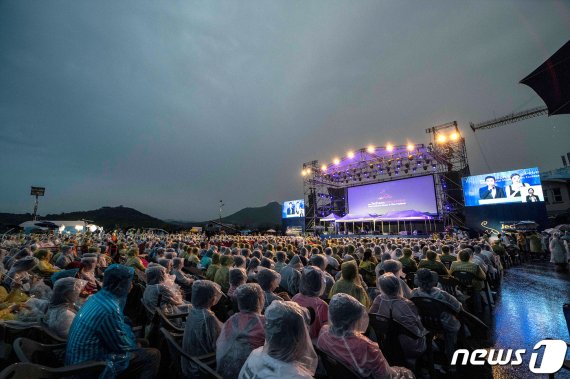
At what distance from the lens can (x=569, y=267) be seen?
34.4ft

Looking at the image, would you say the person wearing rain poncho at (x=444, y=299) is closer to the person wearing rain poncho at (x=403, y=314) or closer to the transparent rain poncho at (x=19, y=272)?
the person wearing rain poncho at (x=403, y=314)

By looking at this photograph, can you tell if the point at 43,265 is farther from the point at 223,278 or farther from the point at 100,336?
the point at 100,336

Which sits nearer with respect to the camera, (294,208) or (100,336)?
(100,336)

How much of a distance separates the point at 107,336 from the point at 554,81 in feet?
23.3

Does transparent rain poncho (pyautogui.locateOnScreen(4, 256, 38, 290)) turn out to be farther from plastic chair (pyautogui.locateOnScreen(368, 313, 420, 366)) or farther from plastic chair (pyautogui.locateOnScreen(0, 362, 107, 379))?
plastic chair (pyautogui.locateOnScreen(368, 313, 420, 366))

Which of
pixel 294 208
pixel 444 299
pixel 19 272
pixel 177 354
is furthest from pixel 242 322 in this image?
pixel 294 208

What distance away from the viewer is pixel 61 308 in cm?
268

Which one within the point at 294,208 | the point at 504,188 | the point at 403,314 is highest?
the point at 504,188

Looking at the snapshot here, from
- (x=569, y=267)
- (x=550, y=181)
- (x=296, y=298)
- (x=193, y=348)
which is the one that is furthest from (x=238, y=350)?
(x=550, y=181)

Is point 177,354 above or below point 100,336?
below

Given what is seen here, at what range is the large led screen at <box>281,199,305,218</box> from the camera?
3606cm

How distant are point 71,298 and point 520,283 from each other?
1184 cm

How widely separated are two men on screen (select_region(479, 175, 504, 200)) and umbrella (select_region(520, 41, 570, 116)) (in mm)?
23431

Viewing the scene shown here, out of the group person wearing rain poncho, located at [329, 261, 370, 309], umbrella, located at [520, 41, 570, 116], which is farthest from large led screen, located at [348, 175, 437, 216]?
person wearing rain poncho, located at [329, 261, 370, 309]
